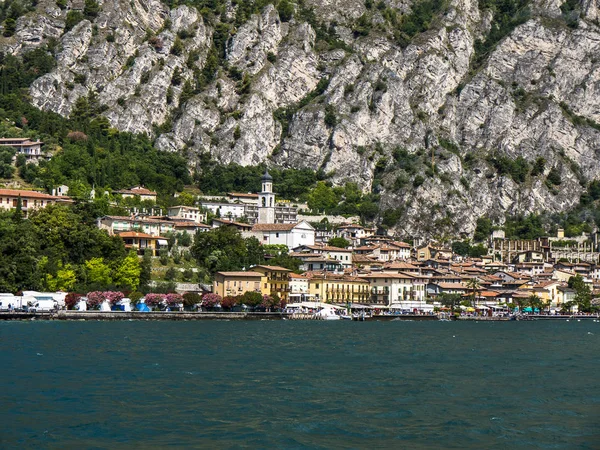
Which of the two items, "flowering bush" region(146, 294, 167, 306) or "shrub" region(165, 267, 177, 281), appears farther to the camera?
"shrub" region(165, 267, 177, 281)

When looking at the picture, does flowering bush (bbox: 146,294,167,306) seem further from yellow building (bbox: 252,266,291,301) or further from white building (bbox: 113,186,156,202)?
white building (bbox: 113,186,156,202)

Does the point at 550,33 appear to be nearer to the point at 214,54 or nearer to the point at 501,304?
the point at 214,54

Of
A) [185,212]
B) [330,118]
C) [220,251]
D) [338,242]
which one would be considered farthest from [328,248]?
[330,118]

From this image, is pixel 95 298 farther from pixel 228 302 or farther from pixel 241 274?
pixel 241 274

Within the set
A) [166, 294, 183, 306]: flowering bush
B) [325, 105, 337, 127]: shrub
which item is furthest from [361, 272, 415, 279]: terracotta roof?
[325, 105, 337, 127]: shrub

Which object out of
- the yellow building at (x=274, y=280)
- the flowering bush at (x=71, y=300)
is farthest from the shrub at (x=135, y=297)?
the yellow building at (x=274, y=280)
